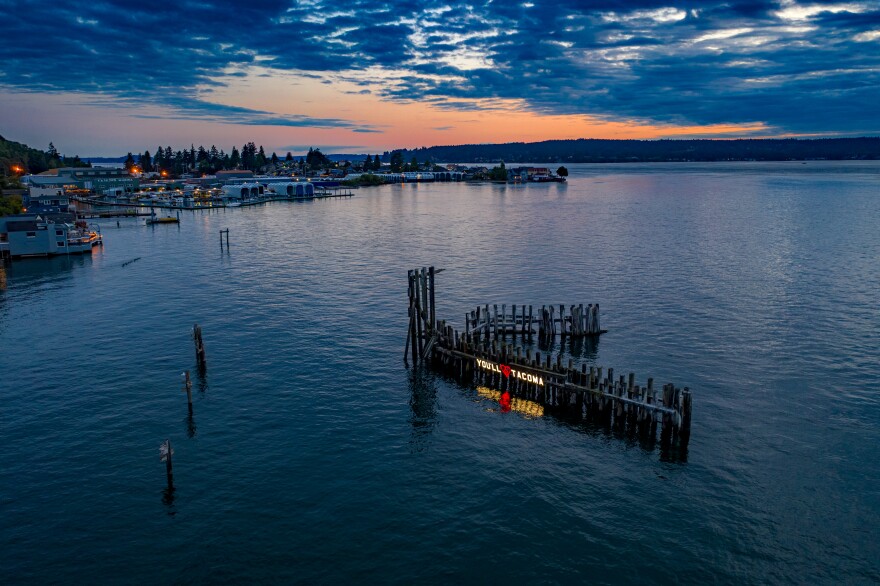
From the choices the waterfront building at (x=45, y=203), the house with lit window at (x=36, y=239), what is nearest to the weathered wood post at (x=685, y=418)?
the house with lit window at (x=36, y=239)

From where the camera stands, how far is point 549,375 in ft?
125

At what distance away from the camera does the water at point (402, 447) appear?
82.2 ft

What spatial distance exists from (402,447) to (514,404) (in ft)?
28.8

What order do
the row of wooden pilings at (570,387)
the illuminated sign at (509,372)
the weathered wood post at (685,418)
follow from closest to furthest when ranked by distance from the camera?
the weathered wood post at (685,418) → the row of wooden pilings at (570,387) → the illuminated sign at (509,372)

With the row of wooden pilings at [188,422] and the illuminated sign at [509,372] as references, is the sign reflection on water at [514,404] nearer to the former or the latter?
the illuminated sign at [509,372]

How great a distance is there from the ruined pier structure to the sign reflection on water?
0.52 metres

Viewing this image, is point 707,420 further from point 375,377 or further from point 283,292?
point 283,292

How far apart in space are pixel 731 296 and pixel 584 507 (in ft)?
152

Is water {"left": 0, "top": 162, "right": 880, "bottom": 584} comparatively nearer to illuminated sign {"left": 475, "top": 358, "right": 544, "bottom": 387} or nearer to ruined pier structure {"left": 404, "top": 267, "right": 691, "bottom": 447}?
ruined pier structure {"left": 404, "top": 267, "right": 691, "bottom": 447}

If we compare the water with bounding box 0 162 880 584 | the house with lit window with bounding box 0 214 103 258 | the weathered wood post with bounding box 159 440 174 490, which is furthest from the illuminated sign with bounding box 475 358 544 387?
the house with lit window with bounding box 0 214 103 258

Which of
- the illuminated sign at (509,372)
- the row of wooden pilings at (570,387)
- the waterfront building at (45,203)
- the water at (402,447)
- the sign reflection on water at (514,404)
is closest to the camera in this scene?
the water at (402,447)

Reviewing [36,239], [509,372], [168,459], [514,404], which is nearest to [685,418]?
[514,404]

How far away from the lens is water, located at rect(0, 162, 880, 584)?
25047mm

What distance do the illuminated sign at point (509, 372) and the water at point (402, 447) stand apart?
248cm
